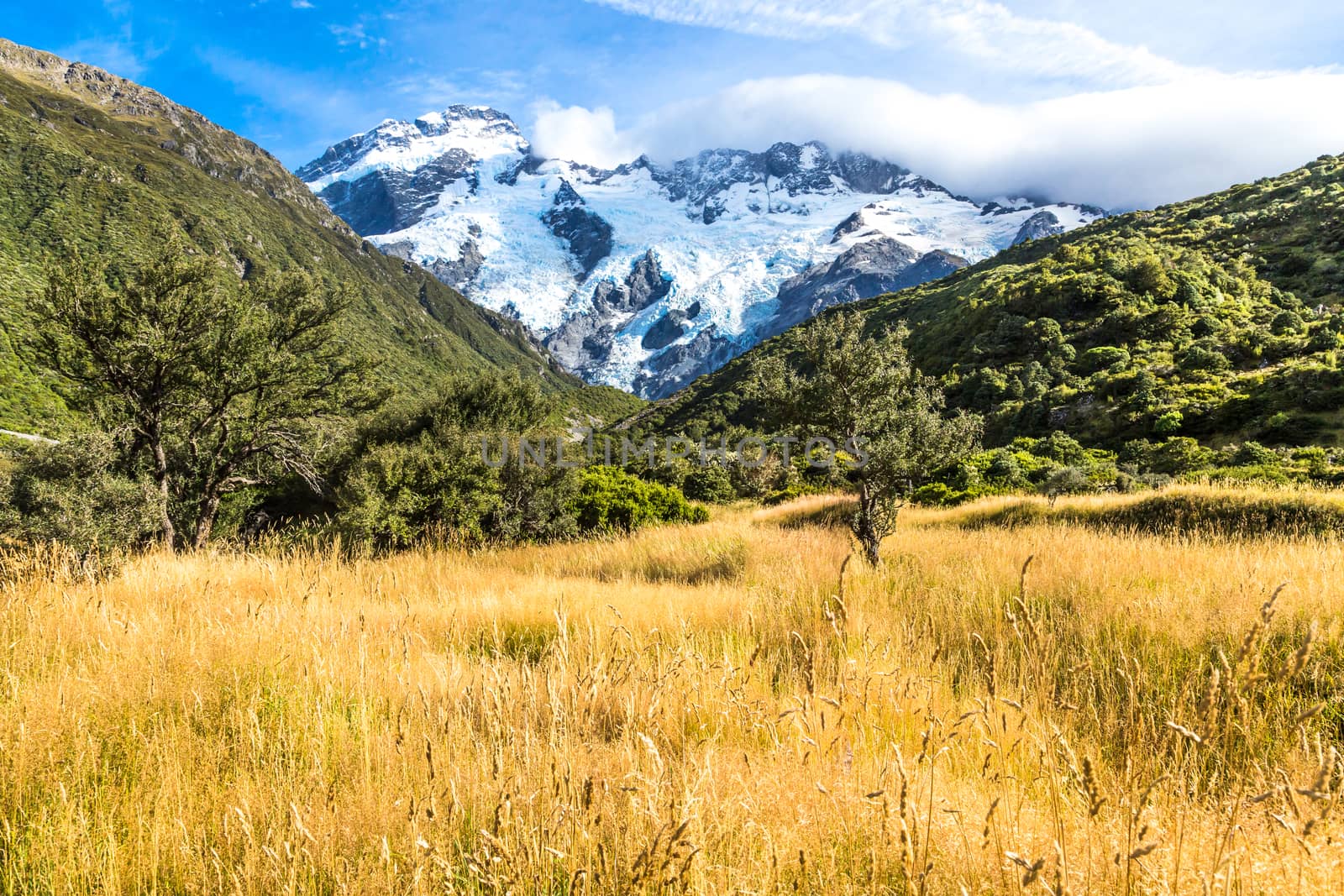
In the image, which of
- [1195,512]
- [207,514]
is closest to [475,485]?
[207,514]

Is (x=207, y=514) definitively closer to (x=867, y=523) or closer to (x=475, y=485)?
(x=475, y=485)

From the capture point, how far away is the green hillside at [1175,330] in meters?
22.1

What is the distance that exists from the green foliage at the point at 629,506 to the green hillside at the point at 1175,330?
47.7 ft

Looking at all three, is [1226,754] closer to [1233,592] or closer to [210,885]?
[1233,592]

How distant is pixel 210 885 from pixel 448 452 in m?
18.7

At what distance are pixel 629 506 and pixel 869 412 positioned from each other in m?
14.0

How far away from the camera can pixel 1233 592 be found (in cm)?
419

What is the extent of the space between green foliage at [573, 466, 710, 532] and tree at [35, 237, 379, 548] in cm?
883

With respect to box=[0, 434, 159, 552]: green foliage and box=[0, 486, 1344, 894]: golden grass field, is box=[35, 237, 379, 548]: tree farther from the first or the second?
box=[0, 486, 1344, 894]: golden grass field

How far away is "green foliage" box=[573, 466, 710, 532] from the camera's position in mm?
22984

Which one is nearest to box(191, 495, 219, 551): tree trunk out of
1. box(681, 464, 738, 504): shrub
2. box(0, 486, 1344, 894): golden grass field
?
box(0, 486, 1344, 894): golden grass field

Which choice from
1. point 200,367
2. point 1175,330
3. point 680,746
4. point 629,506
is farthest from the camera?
point 1175,330

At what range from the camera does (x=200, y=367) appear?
1493 centimetres

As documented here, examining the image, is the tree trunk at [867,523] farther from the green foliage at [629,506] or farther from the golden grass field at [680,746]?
the green foliage at [629,506]
